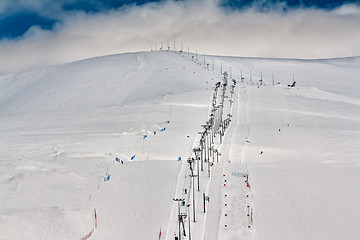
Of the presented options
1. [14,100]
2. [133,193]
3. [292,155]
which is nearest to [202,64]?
[14,100]

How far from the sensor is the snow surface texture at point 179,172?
21.8 meters

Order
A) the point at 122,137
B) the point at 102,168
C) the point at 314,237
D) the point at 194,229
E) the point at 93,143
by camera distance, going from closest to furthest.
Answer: the point at 314,237 → the point at 194,229 → the point at 102,168 → the point at 93,143 → the point at 122,137

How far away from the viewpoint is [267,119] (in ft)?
185

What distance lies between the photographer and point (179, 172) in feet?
99.0

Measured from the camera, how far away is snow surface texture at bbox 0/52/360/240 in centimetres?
2181

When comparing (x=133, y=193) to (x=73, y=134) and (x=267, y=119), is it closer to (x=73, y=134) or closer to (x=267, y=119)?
(x=73, y=134)

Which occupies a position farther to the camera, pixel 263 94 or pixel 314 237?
pixel 263 94

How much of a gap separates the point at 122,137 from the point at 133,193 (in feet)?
53.9

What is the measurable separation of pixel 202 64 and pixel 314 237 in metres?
107

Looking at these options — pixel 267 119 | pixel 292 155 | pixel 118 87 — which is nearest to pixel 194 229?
pixel 292 155

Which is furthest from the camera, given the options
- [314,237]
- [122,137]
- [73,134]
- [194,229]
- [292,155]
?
[73,134]

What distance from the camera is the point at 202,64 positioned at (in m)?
124

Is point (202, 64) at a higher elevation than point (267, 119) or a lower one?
higher

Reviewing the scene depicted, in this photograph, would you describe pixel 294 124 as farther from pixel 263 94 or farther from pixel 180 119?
pixel 263 94
